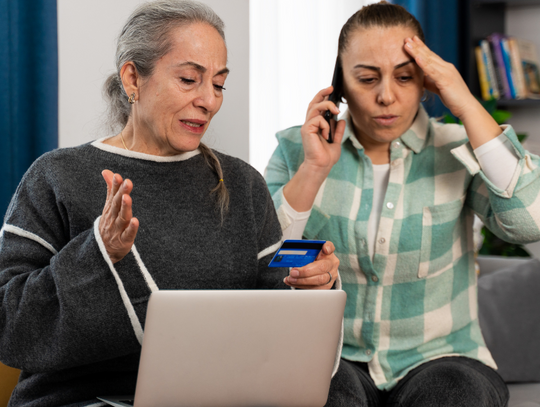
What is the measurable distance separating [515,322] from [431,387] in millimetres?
833

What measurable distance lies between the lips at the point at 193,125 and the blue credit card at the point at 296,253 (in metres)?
0.35

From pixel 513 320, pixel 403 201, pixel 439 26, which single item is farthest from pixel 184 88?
pixel 439 26

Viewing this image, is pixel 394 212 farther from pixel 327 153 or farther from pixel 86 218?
pixel 86 218

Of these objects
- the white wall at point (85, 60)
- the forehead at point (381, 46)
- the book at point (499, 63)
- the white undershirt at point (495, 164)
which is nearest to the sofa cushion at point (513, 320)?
the white undershirt at point (495, 164)

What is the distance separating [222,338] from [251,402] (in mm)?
141

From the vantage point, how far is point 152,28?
4.02 feet

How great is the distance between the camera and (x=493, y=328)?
1923 millimetres

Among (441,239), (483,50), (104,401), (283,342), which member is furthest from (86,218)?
(483,50)

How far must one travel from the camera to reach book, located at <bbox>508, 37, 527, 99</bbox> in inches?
112

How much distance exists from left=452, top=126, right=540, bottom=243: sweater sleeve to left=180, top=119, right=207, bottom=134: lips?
601mm

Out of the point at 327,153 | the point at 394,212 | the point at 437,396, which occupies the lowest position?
the point at 437,396

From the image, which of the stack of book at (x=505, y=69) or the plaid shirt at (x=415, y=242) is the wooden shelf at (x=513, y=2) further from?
the plaid shirt at (x=415, y=242)

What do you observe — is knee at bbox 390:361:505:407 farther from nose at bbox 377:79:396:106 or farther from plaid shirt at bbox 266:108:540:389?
nose at bbox 377:79:396:106

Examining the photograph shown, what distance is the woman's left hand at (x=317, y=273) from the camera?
1.19 meters
